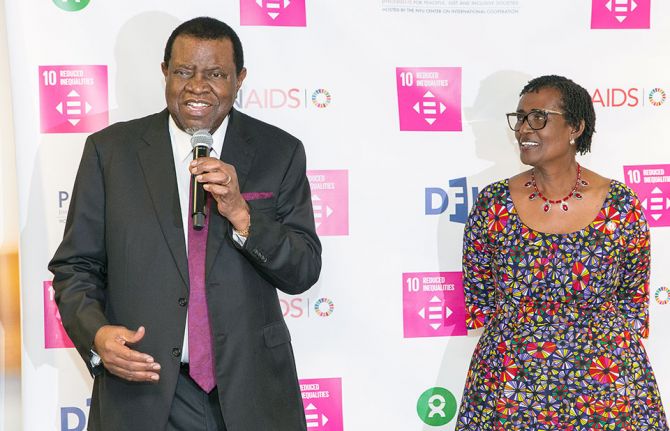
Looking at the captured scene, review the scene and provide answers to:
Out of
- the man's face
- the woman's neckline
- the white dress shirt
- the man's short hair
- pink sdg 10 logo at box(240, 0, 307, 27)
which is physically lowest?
the woman's neckline

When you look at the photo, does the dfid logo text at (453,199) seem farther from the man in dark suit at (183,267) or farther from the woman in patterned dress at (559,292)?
the man in dark suit at (183,267)

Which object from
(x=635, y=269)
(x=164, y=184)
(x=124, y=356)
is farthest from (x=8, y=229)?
(x=635, y=269)

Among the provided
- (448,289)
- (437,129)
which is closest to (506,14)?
(437,129)

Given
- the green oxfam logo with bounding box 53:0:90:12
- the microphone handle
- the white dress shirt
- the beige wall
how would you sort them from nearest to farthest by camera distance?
1. the microphone handle
2. the white dress shirt
3. the green oxfam logo with bounding box 53:0:90:12
4. the beige wall

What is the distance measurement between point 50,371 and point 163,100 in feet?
3.98

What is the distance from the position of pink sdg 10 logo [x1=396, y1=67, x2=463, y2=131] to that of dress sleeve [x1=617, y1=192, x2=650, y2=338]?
0.99 meters

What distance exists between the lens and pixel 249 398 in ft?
7.31

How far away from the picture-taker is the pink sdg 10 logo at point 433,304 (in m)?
3.59

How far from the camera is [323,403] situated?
11.6 feet

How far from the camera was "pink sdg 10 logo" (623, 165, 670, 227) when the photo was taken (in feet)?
12.1

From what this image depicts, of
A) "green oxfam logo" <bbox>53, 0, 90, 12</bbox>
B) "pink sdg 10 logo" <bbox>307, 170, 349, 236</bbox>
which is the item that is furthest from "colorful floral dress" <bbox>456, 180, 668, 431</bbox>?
"green oxfam logo" <bbox>53, 0, 90, 12</bbox>

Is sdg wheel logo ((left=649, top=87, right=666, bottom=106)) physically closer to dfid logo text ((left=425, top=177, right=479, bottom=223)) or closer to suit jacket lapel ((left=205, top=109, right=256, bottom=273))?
dfid logo text ((left=425, top=177, right=479, bottom=223))

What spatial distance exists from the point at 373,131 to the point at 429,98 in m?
0.29

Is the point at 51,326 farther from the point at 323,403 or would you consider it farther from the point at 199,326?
the point at 199,326
